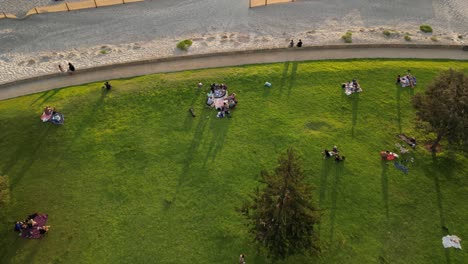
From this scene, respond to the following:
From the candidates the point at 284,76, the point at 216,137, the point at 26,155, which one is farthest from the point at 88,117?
the point at 284,76

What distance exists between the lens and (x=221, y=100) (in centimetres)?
3834

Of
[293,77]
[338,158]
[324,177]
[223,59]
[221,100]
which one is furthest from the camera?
[223,59]

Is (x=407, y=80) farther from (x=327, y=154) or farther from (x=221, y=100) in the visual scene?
(x=221, y=100)

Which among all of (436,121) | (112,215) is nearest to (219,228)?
(112,215)

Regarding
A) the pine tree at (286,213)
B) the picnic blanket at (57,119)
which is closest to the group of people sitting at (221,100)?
the picnic blanket at (57,119)

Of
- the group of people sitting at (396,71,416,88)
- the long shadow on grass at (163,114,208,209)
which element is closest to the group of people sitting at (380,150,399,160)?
the group of people sitting at (396,71,416,88)

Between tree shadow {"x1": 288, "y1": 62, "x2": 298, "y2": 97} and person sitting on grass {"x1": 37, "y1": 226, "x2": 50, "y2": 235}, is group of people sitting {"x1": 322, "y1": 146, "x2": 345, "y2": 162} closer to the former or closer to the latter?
tree shadow {"x1": 288, "y1": 62, "x2": 298, "y2": 97}

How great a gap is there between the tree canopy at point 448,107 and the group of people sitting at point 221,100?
56.4 ft

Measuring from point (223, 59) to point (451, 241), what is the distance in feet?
94.6

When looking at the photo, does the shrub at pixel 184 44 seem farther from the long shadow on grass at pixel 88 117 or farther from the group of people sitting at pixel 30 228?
the group of people sitting at pixel 30 228

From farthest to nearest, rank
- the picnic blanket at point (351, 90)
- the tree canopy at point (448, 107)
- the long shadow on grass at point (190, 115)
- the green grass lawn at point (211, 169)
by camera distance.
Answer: the picnic blanket at point (351, 90) < the long shadow on grass at point (190, 115) < the tree canopy at point (448, 107) < the green grass lawn at point (211, 169)

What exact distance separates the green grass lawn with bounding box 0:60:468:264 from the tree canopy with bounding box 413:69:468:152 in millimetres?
4198

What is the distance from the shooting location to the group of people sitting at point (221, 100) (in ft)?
122

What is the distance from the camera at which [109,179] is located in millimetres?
31953
